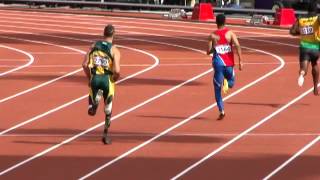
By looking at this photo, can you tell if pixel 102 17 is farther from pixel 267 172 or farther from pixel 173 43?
pixel 267 172

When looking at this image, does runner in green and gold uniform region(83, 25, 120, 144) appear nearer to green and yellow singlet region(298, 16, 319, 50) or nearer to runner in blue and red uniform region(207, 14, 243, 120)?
runner in blue and red uniform region(207, 14, 243, 120)

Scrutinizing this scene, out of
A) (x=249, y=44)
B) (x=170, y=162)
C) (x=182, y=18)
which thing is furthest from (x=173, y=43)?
(x=170, y=162)

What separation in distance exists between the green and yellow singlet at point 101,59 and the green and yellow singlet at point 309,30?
5.13 metres

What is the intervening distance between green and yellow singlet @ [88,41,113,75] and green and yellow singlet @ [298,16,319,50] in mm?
5127

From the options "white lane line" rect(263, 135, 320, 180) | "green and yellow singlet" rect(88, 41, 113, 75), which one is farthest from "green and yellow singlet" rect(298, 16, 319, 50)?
"green and yellow singlet" rect(88, 41, 113, 75)

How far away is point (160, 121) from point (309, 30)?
3.47 m

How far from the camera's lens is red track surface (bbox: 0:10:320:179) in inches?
430

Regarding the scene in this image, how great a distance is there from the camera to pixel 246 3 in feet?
197

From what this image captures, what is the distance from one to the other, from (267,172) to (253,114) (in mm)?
4549

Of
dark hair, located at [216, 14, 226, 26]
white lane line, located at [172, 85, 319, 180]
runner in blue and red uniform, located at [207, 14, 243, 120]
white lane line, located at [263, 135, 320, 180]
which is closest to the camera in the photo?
white lane line, located at [263, 135, 320, 180]

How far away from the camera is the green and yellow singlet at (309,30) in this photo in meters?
16.1

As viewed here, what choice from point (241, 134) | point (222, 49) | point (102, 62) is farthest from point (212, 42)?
point (102, 62)

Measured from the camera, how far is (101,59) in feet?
39.9

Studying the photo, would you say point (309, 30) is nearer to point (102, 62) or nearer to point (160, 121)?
point (160, 121)
